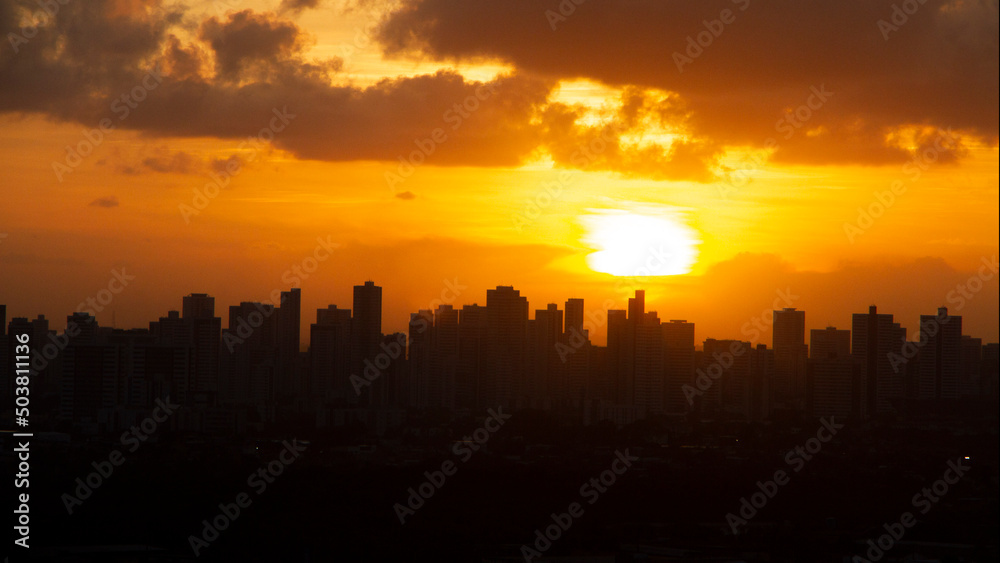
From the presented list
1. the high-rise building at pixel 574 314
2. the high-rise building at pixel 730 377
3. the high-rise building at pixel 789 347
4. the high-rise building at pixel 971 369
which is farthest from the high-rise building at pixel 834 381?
the high-rise building at pixel 574 314

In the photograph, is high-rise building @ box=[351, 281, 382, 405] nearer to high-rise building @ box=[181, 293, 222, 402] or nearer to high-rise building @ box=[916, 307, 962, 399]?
high-rise building @ box=[181, 293, 222, 402]

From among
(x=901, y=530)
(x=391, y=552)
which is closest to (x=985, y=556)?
(x=901, y=530)

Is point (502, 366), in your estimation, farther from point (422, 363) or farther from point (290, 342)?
point (290, 342)

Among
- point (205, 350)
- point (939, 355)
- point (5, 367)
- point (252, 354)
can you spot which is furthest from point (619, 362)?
point (5, 367)

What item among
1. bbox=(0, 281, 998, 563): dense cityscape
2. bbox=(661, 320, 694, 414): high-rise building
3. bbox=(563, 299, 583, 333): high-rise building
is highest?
bbox=(563, 299, 583, 333): high-rise building

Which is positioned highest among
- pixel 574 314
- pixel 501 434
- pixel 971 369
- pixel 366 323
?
pixel 574 314

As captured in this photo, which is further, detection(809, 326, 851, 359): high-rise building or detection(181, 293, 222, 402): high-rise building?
detection(809, 326, 851, 359): high-rise building

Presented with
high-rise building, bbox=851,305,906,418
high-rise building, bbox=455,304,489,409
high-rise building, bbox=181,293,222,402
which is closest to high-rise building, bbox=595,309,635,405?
high-rise building, bbox=455,304,489,409
